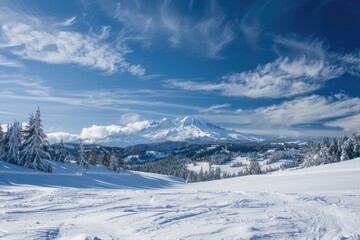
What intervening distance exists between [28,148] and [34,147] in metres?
1.03

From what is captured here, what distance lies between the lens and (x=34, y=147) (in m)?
41.0

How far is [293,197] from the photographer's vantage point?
14.8 m

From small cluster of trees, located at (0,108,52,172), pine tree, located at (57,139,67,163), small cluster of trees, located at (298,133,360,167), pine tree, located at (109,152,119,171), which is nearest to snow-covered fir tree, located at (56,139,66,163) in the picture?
pine tree, located at (57,139,67,163)

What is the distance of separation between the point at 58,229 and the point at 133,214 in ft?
9.15

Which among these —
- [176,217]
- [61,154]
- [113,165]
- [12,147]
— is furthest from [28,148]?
[176,217]

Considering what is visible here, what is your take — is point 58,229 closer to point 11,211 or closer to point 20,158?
point 11,211

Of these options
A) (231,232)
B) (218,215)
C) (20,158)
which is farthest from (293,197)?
(20,158)

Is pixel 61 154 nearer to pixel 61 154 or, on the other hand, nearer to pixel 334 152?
pixel 61 154

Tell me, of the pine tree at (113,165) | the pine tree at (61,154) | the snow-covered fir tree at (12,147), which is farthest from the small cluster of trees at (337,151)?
the snow-covered fir tree at (12,147)

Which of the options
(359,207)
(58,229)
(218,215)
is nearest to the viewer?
(58,229)

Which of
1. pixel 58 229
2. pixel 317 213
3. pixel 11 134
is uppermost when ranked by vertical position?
pixel 11 134

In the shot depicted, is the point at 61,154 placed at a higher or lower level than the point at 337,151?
lower

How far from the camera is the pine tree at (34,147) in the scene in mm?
40844

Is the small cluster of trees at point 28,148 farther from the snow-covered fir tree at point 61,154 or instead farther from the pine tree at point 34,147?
the snow-covered fir tree at point 61,154
